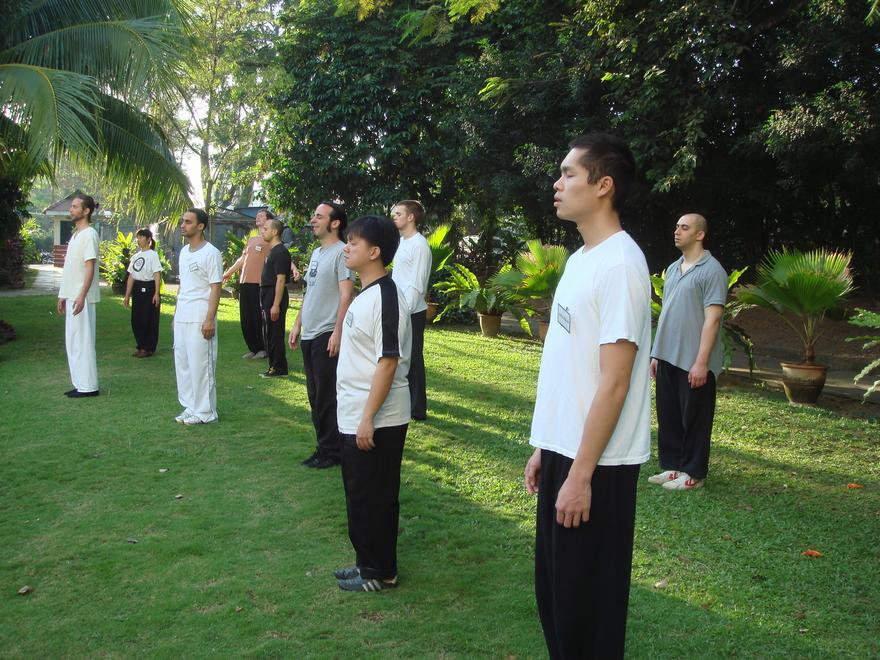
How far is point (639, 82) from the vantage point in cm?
1167

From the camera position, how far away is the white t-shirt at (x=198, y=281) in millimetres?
7531

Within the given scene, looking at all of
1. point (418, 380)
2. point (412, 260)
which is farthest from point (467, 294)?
point (412, 260)

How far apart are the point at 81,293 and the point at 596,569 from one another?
7499 millimetres

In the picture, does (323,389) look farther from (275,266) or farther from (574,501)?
(275,266)

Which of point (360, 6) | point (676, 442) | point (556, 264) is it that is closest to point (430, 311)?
point (556, 264)

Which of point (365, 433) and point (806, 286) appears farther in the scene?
point (806, 286)

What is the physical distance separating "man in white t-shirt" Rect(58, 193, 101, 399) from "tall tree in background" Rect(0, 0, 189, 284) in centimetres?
202

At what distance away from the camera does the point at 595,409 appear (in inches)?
102

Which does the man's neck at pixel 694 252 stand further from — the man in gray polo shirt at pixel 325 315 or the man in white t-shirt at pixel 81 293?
the man in white t-shirt at pixel 81 293

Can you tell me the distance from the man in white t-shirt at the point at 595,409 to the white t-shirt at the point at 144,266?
409 inches

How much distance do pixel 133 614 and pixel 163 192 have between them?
1080cm

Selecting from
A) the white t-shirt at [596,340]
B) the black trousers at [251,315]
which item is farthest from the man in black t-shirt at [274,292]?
the white t-shirt at [596,340]

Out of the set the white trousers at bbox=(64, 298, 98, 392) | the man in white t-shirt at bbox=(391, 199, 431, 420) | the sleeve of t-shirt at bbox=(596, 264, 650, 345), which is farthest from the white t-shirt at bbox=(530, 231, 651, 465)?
the white trousers at bbox=(64, 298, 98, 392)

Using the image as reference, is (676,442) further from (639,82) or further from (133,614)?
(639,82)
